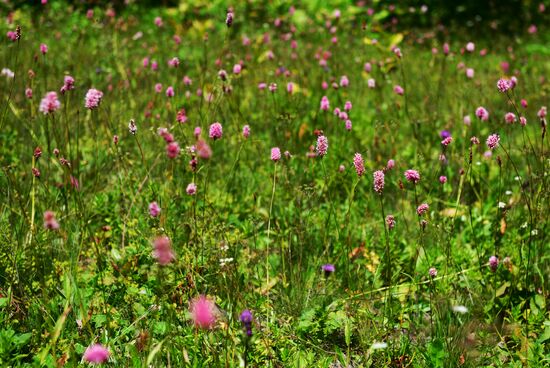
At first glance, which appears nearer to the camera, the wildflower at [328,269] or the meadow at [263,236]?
the meadow at [263,236]

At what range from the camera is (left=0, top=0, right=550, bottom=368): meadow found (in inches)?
74.0

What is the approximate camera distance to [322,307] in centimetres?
214

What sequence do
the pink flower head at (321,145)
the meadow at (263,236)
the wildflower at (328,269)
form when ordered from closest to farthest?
the meadow at (263,236) → the pink flower head at (321,145) → the wildflower at (328,269)

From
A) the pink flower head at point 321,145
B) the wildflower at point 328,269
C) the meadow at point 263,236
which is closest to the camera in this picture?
the meadow at point 263,236

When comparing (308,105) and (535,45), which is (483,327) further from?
(535,45)

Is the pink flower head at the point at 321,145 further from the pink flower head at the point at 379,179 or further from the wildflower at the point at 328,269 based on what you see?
the wildflower at the point at 328,269

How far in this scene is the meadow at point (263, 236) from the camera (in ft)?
6.17

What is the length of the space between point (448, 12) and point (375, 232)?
6.29 metres

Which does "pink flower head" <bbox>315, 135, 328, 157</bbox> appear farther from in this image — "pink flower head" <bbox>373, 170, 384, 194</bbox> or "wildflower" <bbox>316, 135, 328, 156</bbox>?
"pink flower head" <bbox>373, 170, 384, 194</bbox>

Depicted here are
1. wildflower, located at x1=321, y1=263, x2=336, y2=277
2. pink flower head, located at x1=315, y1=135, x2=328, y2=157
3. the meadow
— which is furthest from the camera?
wildflower, located at x1=321, y1=263, x2=336, y2=277

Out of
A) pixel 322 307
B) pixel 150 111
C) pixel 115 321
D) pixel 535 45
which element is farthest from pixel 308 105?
pixel 535 45

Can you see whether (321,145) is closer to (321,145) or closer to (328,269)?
(321,145)

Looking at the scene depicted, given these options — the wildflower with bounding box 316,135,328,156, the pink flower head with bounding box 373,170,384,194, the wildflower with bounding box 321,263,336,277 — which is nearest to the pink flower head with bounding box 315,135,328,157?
the wildflower with bounding box 316,135,328,156

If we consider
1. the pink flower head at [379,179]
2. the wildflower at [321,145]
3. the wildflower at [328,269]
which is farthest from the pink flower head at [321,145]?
the wildflower at [328,269]
